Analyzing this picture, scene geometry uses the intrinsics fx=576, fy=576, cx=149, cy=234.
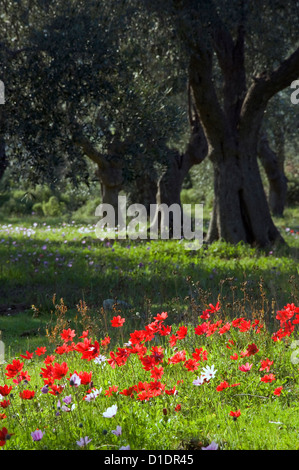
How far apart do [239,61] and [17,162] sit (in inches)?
293

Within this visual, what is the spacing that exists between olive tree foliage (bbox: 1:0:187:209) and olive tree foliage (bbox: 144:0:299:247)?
1.56m

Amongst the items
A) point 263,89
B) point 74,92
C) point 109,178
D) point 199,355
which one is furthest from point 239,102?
point 199,355

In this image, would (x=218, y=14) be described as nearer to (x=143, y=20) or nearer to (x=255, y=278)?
(x=143, y=20)

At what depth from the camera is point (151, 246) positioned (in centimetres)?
1555

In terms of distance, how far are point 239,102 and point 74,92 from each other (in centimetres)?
653

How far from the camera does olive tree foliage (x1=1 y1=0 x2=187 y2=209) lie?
34.8 ft

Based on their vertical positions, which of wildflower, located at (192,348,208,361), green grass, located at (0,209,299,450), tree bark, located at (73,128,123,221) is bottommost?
green grass, located at (0,209,299,450)

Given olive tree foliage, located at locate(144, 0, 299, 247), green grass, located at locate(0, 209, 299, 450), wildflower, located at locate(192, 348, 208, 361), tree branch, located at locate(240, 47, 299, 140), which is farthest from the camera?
olive tree foliage, located at locate(144, 0, 299, 247)

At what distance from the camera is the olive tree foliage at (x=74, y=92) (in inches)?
418

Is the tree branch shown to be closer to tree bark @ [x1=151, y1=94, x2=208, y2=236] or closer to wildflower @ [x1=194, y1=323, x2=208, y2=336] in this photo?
tree bark @ [x1=151, y1=94, x2=208, y2=236]

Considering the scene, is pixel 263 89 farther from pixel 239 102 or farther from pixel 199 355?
pixel 199 355

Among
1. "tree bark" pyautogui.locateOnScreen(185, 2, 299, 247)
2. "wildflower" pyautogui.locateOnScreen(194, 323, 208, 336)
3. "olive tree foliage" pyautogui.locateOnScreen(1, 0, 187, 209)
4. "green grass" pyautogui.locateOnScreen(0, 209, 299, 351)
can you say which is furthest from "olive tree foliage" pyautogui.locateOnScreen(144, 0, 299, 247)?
"wildflower" pyautogui.locateOnScreen(194, 323, 208, 336)

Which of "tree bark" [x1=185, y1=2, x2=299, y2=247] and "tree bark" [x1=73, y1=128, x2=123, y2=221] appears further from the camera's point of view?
"tree bark" [x1=73, y1=128, x2=123, y2=221]
